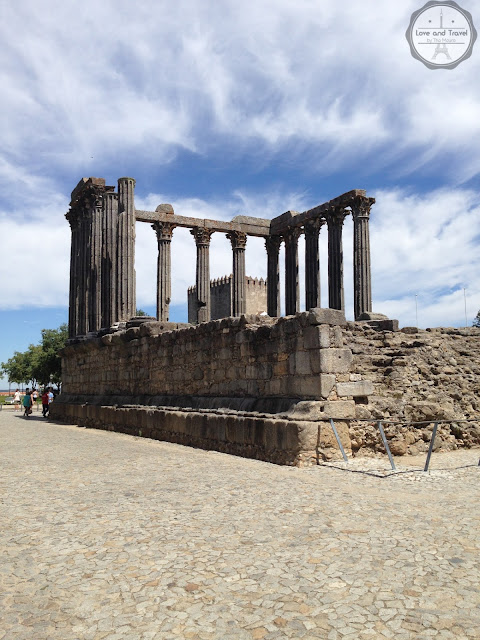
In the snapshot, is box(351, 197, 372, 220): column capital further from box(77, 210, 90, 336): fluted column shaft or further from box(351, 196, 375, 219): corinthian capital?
box(77, 210, 90, 336): fluted column shaft

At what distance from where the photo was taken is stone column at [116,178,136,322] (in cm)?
2023

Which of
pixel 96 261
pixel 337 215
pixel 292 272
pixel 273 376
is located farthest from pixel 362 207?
pixel 273 376

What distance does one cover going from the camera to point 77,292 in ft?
80.0

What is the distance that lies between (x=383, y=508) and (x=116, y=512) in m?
2.35

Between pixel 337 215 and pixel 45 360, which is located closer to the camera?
pixel 337 215

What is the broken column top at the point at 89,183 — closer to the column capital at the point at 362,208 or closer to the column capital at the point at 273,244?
the column capital at the point at 273,244

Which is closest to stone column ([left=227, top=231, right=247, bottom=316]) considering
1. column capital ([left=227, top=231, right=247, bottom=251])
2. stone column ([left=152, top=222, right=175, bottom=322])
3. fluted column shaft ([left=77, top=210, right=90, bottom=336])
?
column capital ([left=227, top=231, right=247, bottom=251])

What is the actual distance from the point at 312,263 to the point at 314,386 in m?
16.3

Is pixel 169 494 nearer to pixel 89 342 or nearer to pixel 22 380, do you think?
pixel 89 342

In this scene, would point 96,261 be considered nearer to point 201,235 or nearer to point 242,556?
point 201,235

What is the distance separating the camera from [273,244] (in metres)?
26.6

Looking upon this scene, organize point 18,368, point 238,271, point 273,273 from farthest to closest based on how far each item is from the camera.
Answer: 1. point 18,368
2. point 273,273
3. point 238,271

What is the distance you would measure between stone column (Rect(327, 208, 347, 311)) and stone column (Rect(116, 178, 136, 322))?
744 cm

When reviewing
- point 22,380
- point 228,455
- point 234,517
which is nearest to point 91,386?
point 228,455
